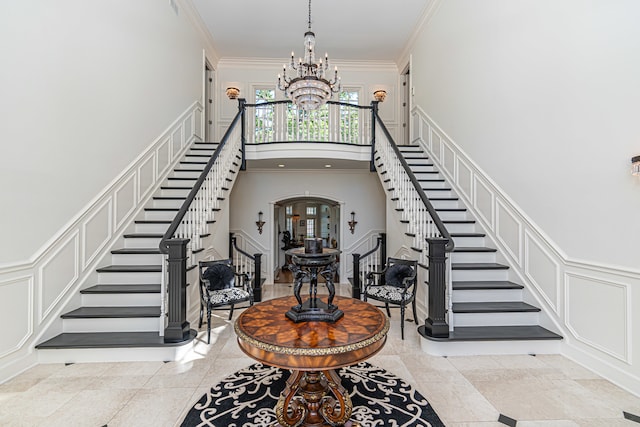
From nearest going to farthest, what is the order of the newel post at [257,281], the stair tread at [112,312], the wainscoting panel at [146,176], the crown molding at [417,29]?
1. the stair tread at [112,312]
2. the wainscoting panel at [146,176]
3. the newel post at [257,281]
4. the crown molding at [417,29]

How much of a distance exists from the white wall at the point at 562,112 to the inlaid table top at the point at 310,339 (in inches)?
90.1

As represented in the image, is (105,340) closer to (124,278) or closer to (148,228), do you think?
(124,278)

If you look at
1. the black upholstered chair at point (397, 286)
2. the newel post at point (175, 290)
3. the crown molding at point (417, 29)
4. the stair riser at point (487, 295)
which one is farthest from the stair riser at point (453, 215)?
the crown molding at point (417, 29)

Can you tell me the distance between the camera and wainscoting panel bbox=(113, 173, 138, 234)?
4.04 meters

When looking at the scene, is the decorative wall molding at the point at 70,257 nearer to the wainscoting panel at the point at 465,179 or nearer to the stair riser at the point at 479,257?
the stair riser at the point at 479,257

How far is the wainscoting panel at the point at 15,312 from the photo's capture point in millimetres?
2557

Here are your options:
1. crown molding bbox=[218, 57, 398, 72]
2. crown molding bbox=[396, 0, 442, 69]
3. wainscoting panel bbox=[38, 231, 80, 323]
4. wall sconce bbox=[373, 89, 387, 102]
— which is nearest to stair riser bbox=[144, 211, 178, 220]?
wainscoting panel bbox=[38, 231, 80, 323]

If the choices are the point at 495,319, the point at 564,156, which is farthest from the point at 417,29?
the point at 495,319

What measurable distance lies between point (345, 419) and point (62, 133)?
371 cm

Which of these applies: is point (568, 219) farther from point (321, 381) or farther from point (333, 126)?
point (333, 126)

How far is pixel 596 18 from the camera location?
2.71 metres

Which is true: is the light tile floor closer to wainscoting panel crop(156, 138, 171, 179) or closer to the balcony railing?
wainscoting panel crop(156, 138, 171, 179)

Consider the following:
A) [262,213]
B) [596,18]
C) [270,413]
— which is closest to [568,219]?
[596,18]

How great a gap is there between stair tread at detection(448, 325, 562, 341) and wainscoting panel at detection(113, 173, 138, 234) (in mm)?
4301
